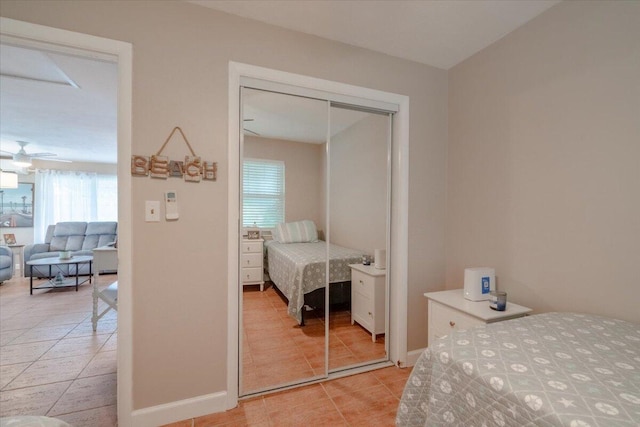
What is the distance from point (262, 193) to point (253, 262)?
1.75 feet

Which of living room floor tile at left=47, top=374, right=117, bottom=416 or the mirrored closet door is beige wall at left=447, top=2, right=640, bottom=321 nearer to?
the mirrored closet door

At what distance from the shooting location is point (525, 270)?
1.85 meters

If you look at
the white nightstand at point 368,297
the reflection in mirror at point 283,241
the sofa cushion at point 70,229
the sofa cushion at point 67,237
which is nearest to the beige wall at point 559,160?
the white nightstand at point 368,297

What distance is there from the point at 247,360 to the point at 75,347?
1840mm

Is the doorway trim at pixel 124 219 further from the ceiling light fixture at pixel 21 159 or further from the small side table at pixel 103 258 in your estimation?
the ceiling light fixture at pixel 21 159

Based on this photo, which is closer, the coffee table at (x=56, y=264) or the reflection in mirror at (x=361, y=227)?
the reflection in mirror at (x=361, y=227)

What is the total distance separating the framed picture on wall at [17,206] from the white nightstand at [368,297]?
7.50m

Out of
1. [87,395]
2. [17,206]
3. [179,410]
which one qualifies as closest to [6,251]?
[17,206]

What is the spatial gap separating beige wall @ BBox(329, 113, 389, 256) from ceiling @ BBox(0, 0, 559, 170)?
0.62ft

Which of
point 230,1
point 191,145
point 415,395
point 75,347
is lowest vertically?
point 75,347

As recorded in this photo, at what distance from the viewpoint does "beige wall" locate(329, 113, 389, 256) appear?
7.58 feet

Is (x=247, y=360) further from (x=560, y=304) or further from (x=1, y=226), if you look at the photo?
(x=1, y=226)

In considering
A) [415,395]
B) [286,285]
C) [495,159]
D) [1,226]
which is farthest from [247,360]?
[1,226]

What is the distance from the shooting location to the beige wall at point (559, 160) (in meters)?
1.42
